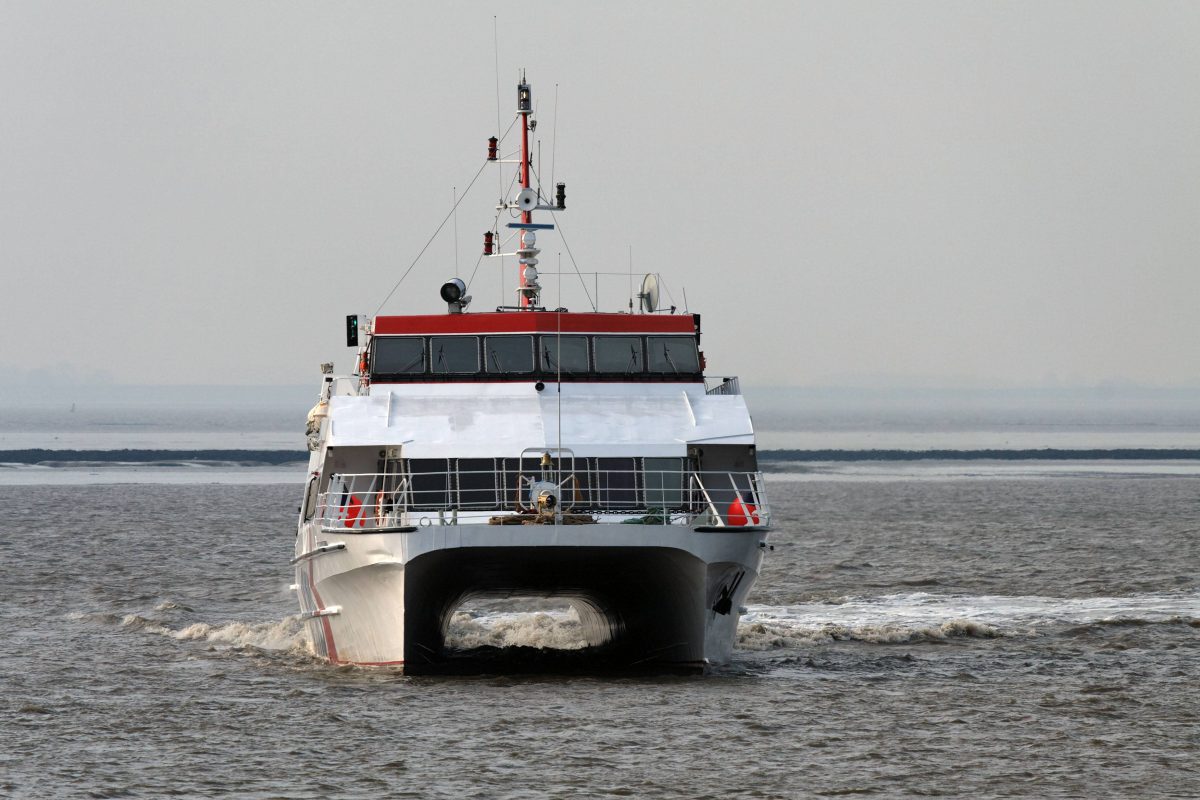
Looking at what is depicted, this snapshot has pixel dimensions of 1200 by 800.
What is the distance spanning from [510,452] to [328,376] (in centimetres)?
465

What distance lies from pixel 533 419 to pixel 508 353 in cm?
195

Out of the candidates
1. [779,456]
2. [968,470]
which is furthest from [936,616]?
[779,456]

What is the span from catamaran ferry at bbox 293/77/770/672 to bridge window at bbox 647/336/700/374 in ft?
0.08

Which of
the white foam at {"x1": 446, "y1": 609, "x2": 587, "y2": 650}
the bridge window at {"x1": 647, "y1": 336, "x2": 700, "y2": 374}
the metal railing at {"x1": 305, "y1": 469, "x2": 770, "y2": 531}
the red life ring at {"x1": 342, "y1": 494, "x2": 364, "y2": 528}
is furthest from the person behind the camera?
the white foam at {"x1": 446, "y1": 609, "x2": 587, "y2": 650}

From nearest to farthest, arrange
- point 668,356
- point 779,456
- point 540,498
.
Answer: point 540,498
point 668,356
point 779,456

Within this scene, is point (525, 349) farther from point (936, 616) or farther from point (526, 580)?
point (936, 616)

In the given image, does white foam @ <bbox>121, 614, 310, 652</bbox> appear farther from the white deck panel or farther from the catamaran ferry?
the white deck panel

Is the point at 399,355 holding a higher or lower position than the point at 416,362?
higher

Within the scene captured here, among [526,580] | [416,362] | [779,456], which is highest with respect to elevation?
[416,362]

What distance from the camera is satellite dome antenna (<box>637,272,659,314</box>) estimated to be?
2609 centimetres

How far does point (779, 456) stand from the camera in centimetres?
11012

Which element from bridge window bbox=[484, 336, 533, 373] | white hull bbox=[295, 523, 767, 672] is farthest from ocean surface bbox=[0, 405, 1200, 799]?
bridge window bbox=[484, 336, 533, 373]

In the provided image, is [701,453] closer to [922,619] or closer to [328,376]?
[328,376]

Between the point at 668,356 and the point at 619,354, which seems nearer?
the point at 619,354
